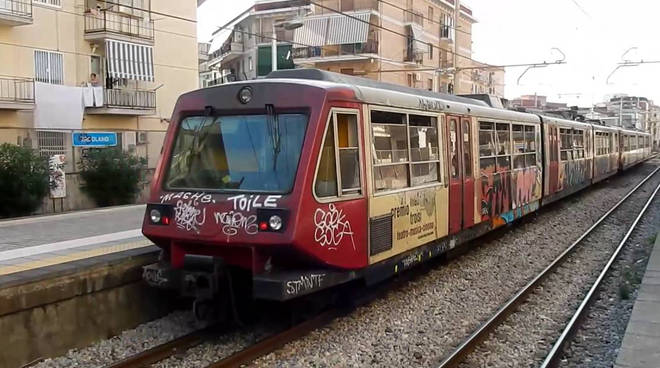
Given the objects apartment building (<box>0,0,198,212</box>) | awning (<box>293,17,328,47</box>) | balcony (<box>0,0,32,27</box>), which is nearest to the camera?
balcony (<box>0,0,32,27</box>)

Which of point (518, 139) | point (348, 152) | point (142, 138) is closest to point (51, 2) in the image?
point (142, 138)

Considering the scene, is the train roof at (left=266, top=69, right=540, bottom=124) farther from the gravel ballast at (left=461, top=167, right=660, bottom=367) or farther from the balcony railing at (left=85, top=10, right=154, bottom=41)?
the balcony railing at (left=85, top=10, right=154, bottom=41)

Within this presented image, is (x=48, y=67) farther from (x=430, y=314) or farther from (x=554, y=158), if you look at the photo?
(x=430, y=314)

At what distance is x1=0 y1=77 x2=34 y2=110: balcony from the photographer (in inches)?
709

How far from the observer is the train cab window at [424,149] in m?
8.59

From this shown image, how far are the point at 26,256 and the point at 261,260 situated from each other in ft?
10.7

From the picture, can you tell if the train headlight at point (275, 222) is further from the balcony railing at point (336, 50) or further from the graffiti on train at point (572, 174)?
the balcony railing at point (336, 50)

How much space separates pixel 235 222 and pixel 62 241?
12.6 feet

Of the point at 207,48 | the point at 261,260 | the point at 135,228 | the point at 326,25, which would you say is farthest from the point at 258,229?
the point at 207,48

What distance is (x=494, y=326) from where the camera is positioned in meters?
7.69

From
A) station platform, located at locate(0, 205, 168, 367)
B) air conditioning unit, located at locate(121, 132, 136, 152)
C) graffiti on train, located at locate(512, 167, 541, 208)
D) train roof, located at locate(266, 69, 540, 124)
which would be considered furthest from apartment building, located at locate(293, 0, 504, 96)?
station platform, located at locate(0, 205, 168, 367)

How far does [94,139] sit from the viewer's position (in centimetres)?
1847

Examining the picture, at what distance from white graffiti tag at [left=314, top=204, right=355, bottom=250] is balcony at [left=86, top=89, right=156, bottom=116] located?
634 inches

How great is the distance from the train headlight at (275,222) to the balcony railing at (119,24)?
16607 millimetres
